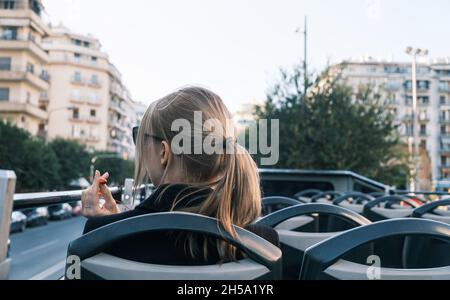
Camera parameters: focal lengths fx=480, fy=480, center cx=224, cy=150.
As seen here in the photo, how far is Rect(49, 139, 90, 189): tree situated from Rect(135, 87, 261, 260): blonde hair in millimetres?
31792

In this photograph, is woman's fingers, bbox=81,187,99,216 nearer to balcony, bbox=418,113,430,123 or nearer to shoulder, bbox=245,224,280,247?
shoulder, bbox=245,224,280,247

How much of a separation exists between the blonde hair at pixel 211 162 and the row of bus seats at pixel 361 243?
16 centimetres

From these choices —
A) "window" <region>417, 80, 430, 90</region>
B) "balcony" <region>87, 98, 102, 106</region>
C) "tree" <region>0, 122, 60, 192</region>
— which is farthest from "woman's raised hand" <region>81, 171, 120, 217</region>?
"balcony" <region>87, 98, 102, 106</region>

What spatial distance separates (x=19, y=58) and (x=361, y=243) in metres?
36.0

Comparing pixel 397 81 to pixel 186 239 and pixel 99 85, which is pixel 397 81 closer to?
pixel 186 239

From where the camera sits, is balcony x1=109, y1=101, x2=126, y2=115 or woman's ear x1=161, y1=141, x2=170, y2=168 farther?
balcony x1=109, y1=101, x2=126, y2=115

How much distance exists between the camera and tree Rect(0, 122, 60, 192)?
24.1m

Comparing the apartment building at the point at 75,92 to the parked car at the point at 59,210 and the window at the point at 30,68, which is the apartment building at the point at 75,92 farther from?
the parked car at the point at 59,210

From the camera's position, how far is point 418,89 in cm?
2319

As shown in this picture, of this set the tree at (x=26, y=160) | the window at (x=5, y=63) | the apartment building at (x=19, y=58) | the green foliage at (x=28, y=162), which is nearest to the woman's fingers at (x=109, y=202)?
the tree at (x=26, y=160)

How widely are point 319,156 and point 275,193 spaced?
4.08m

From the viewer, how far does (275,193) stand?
638cm

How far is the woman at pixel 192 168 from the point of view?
0.92 metres

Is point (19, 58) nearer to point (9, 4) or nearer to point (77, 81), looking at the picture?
point (9, 4)
